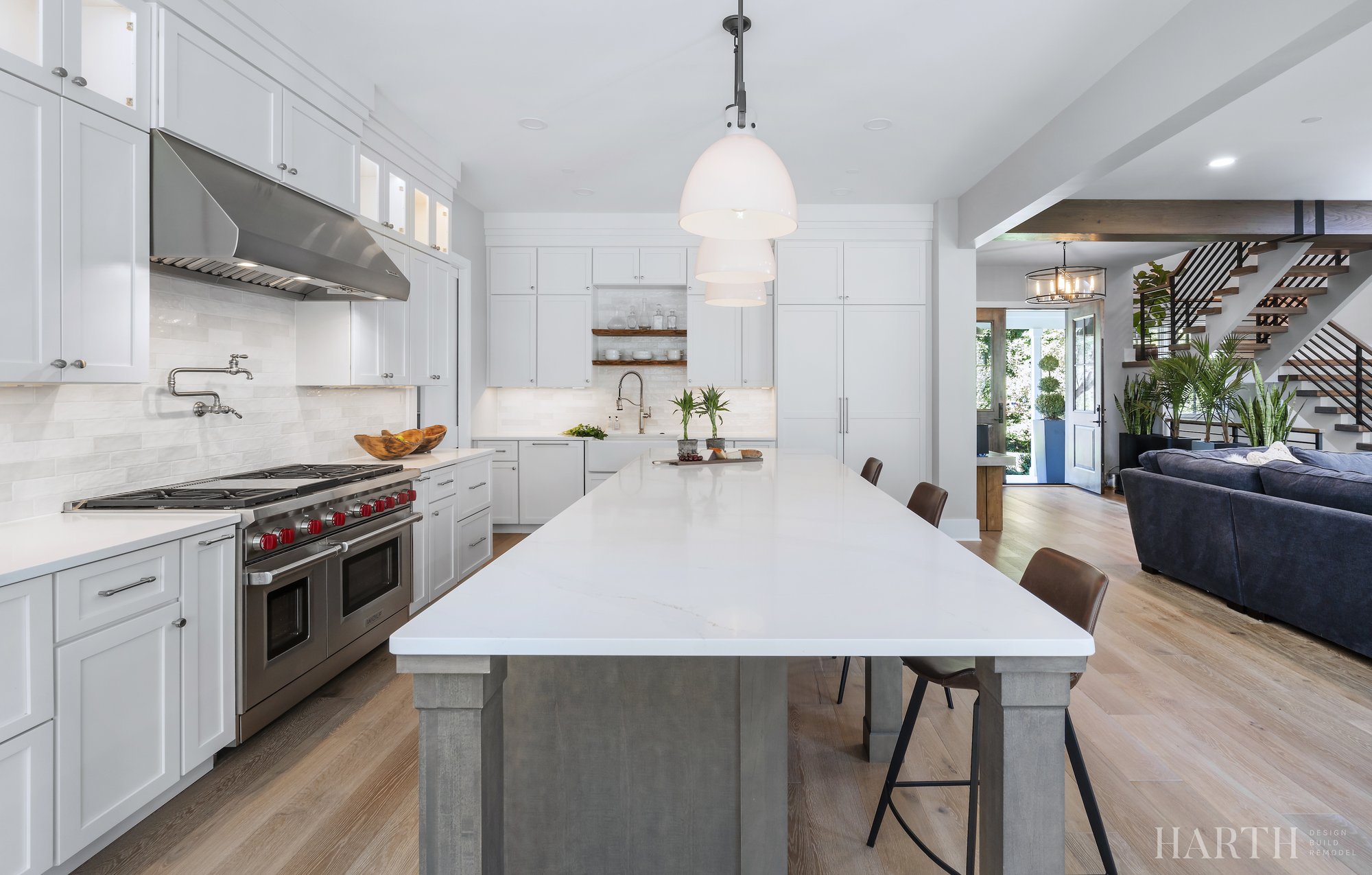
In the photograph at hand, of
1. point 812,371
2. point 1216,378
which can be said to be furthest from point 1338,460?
point 812,371

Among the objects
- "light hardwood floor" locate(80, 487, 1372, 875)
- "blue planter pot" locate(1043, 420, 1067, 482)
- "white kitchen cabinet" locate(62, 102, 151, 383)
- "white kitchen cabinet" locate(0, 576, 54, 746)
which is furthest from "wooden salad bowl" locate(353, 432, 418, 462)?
"blue planter pot" locate(1043, 420, 1067, 482)

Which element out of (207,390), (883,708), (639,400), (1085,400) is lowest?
(883,708)

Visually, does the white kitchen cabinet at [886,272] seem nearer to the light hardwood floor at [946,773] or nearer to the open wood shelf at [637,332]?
the open wood shelf at [637,332]

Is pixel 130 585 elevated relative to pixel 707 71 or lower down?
lower down

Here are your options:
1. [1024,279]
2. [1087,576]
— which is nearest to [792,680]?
[1087,576]

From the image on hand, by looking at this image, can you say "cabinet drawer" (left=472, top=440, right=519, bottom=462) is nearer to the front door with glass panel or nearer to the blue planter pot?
the front door with glass panel

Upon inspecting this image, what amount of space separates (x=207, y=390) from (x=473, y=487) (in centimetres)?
179

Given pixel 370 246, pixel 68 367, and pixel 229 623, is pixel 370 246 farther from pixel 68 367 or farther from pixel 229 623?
pixel 229 623

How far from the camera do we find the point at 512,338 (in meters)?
6.22

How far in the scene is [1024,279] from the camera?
8.73m

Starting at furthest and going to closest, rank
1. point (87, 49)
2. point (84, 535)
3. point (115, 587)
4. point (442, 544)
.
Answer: point (442, 544)
point (87, 49)
point (84, 535)
point (115, 587)

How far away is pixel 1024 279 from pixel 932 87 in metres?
5.89

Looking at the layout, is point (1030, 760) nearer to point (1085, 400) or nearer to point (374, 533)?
point (374, 533)

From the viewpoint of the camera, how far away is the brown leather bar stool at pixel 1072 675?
59.3 inches
